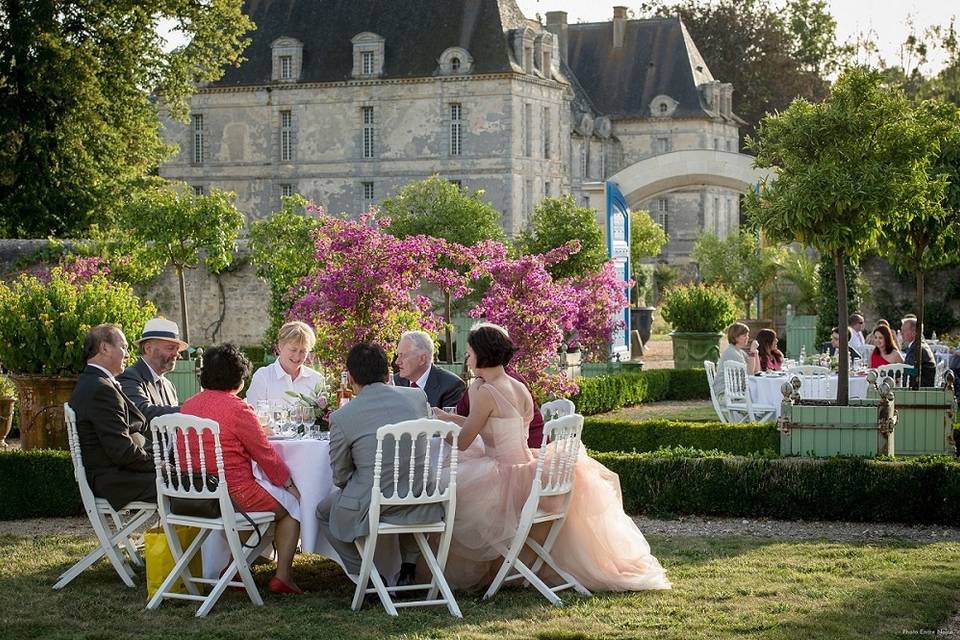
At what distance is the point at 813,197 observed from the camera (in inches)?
416

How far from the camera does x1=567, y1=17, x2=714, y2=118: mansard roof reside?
52.3 m

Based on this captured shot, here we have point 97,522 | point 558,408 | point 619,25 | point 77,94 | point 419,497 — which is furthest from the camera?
point 619,25

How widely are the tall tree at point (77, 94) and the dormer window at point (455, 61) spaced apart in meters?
14.1

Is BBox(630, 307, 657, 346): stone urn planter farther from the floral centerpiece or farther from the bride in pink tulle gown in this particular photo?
the bride in pink tulle gown

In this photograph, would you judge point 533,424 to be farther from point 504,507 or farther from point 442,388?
point 442,388

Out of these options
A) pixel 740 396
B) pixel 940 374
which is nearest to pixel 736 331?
pixel 740 396

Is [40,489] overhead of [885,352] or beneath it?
beneath

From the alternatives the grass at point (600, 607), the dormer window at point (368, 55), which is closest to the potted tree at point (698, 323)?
the grass at point (600, 607)

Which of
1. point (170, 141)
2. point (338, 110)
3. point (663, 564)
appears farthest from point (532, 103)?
point (663, 564)

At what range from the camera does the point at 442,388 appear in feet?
26.9

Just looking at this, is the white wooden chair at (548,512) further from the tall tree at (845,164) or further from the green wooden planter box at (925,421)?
the green wooden planter box at (925,421)

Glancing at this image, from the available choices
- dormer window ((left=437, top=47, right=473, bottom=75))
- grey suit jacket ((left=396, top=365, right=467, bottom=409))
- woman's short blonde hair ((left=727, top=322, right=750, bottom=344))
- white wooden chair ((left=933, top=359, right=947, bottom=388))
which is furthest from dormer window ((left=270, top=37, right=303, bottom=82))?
grey suit jacket ((left=396, top=365, right=467, bottom=409))

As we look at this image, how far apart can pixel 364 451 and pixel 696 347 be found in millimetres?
14688

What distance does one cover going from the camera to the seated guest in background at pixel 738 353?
12.4 meters
